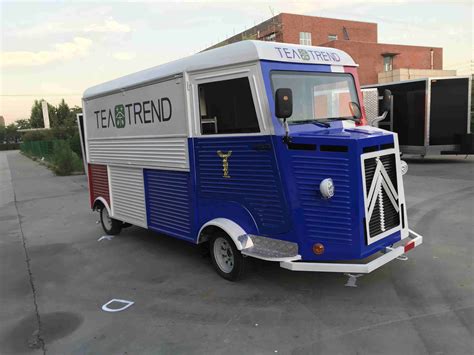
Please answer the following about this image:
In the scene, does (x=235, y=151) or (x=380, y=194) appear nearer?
(x=380, y=194)

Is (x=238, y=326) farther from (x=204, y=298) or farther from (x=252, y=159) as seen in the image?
(x=252, y=159)

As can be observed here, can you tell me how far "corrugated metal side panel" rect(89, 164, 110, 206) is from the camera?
7.54 meters

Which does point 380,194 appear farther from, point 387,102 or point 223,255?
point 223,255

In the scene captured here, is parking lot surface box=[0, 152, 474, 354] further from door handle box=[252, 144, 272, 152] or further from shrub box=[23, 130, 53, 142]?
shrub box=[23, 130, 53, 142]

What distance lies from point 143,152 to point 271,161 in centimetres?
253

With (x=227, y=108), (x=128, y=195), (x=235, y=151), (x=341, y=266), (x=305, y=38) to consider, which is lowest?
(x=341, y=266)

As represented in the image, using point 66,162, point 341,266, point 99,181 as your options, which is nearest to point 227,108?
point 341,266

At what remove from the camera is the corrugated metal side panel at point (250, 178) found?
14.7 feet

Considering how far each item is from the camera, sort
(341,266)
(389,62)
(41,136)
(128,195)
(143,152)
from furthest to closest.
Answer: (389,62) < (41,136) < (128,195) < (143,152) < (341,266)

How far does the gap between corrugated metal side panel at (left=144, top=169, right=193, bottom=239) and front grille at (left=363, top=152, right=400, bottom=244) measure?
2.25 m

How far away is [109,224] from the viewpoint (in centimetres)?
792

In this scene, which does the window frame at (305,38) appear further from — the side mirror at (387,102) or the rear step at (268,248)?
the rear step at (268,248)

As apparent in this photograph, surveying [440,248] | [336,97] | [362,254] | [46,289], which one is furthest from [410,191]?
[46,289]

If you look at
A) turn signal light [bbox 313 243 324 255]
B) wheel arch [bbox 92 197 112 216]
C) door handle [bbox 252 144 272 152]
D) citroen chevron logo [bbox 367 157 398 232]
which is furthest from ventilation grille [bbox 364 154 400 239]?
wheel arch [bbox 92 197 112 216]
